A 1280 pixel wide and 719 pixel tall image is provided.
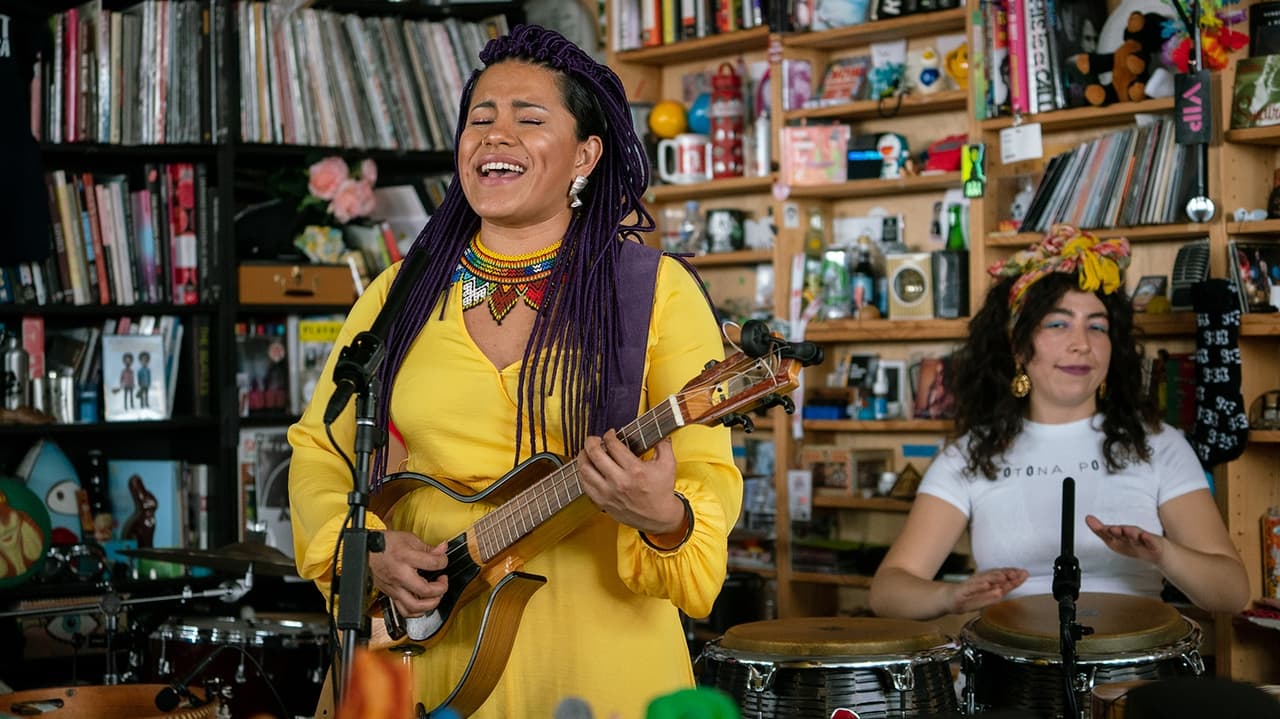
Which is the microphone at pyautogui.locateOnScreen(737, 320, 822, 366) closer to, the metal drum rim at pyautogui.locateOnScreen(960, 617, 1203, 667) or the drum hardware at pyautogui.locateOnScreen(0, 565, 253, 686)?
the metal drum rim at pyautogui.locateOnScreen(960, 617, 1203, 667)

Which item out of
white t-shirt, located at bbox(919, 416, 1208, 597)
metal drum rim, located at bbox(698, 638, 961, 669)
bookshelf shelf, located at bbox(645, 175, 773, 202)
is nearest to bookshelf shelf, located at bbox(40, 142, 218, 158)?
bookshelf shelf, located at bbox(645, 175, 773, 202)

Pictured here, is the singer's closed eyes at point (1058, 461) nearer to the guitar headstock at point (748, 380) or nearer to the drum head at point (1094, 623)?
the drum head at point (1094, 623)

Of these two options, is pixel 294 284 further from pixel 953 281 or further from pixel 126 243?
pixel 953 281

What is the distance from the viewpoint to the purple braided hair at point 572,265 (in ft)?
5.70

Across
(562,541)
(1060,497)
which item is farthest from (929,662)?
(1060,497)

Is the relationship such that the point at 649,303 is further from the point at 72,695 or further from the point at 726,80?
the point at 726,80

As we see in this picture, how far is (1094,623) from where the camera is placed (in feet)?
7.71

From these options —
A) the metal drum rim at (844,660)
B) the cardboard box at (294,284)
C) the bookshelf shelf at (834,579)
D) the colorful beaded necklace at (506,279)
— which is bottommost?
the bookshelf shelf at (834,579)

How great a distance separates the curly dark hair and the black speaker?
809mm

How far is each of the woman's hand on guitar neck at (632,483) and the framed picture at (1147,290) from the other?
2493 millimetres

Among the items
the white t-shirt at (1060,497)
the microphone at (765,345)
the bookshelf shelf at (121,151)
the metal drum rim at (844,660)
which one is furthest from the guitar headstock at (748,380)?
the bookshelf shelf at (121,151)

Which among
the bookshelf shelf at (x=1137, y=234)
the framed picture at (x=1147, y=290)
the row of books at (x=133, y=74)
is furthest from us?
the row of books at (x=133, y=74)

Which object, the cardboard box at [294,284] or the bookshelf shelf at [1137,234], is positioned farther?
the cardboard box at [294,284]

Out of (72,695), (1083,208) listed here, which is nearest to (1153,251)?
(1083,208)
